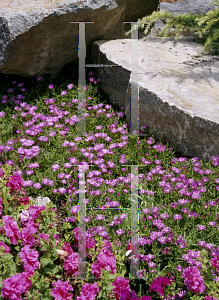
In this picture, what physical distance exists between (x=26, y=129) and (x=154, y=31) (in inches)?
121

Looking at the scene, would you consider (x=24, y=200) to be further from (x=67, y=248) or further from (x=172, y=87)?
(x=172, y=87)

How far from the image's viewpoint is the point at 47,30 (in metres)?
3.89

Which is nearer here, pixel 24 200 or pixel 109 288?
pixel 109 288

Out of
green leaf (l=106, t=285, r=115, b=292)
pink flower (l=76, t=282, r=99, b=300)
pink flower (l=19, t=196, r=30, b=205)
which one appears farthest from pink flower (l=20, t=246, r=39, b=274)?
pink flower (l=19, t=196, r=30, b=205)

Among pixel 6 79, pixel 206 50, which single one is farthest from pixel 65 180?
pixel 206 50

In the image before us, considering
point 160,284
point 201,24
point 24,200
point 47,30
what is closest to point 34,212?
point 24,200

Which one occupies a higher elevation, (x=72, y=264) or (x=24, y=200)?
(x=24, y=200)

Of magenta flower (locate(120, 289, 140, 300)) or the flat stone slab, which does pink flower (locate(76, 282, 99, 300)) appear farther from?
the flat stone slab

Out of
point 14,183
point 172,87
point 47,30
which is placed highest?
point 47,30

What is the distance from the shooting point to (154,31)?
553cm

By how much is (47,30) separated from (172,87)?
1630 millimetres

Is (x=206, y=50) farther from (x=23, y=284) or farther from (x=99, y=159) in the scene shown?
(x=23, y=284)

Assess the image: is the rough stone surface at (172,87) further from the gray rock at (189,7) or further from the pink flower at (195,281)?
the gray rock at (189,7)

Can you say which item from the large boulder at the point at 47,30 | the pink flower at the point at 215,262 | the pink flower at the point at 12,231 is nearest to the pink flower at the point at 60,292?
the pink flower at the point at 12,231
